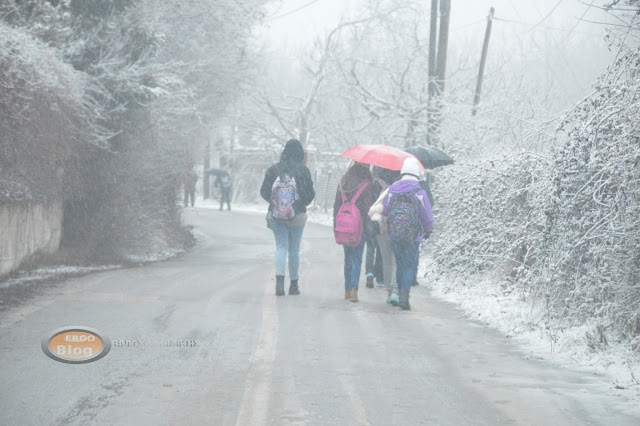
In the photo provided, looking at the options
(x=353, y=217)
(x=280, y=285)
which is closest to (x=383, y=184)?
(x=353, y=217)

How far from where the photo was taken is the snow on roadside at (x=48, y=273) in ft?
33.3

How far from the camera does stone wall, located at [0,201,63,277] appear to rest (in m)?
10.4

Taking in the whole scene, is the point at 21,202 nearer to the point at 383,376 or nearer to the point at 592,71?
the point at 383,376

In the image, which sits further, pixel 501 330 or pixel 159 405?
A: pixel 501 330

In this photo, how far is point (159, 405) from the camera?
491cm

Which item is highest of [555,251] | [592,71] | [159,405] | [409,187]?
[592,71]

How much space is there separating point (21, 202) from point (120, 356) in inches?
213

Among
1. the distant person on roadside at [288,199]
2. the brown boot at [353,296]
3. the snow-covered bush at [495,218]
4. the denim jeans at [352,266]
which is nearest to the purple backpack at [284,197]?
the distant person on roadside at [288,199]

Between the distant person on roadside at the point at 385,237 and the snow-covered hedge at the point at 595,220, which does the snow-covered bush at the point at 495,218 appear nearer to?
the snow-covered hedge at the point at 595,220

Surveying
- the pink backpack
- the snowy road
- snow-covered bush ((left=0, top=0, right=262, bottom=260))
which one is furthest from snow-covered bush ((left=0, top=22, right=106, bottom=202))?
the pink backpack

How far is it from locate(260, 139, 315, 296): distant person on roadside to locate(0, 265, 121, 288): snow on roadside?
337cm

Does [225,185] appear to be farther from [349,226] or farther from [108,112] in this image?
[349,226]

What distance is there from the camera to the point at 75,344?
181 inches

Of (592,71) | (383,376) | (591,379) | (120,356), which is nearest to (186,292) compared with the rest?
(120,356)
